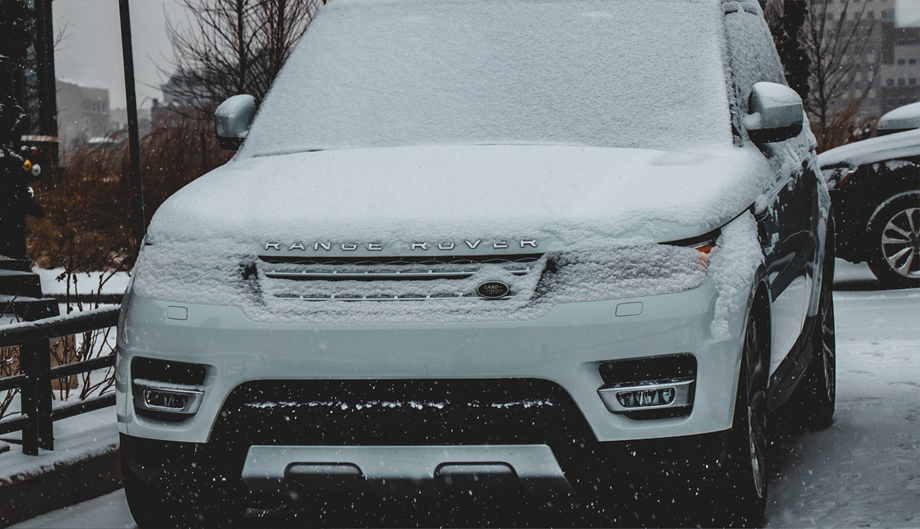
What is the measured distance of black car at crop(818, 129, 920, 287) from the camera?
12.0m

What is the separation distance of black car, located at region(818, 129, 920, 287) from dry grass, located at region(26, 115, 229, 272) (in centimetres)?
963

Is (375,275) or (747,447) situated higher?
(375,275)

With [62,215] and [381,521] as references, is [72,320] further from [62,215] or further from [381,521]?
[62,215]

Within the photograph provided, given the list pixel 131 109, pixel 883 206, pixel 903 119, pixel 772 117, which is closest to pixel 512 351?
pixel 772 117

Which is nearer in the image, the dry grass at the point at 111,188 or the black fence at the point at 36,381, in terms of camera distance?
the black fence at the point at 36,381

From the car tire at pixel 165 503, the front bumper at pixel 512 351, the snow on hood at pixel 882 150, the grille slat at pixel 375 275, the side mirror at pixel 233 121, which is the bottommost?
the car tire at pixel 165 503

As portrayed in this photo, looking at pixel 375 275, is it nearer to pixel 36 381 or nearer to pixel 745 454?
pixel 745 454

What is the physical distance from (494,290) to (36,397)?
7.80 ft

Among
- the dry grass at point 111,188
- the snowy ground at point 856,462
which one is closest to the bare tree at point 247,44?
the dry grass at point 111,188

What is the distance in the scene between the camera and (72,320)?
17.5ft

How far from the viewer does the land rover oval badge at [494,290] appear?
361 centimetres

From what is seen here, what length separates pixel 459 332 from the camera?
3.57 meters

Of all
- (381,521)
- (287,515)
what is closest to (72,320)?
(287,515)

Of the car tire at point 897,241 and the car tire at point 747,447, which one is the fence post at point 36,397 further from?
the car tire at point 897,241
